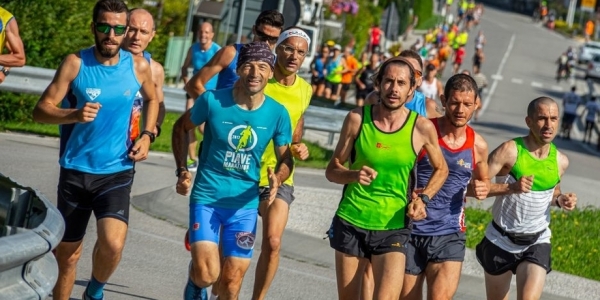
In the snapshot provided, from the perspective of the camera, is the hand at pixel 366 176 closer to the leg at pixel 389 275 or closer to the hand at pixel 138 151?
the leg at pixel 389 275

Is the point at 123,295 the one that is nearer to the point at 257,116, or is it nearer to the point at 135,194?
the point at 257,116

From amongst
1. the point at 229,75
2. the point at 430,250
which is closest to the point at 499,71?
the point at 229,75

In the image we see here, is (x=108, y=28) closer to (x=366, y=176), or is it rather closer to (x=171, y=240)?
(x=366, y=176)

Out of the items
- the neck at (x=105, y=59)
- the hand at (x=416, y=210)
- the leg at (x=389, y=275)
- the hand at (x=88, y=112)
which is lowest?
the leg at (x=389, y=275)

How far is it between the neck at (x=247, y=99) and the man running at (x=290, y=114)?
26.6 inches

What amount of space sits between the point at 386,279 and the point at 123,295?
222cm

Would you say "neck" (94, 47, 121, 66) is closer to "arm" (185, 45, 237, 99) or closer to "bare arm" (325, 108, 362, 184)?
"bare arm" (325, 108, 362, 184)

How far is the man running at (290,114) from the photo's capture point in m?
8.41

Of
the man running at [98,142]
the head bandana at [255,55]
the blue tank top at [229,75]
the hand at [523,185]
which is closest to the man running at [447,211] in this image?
the hand at [523,185]

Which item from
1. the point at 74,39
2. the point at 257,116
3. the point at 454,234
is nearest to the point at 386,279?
the point at 454,234

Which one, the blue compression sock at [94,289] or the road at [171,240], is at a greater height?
the blue compression sock at [94,289]

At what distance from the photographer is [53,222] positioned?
4.94 meters

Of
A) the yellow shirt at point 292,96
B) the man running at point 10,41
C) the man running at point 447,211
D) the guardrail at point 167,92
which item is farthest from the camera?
the guardrail at point 167,92

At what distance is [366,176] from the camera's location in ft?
24.1
